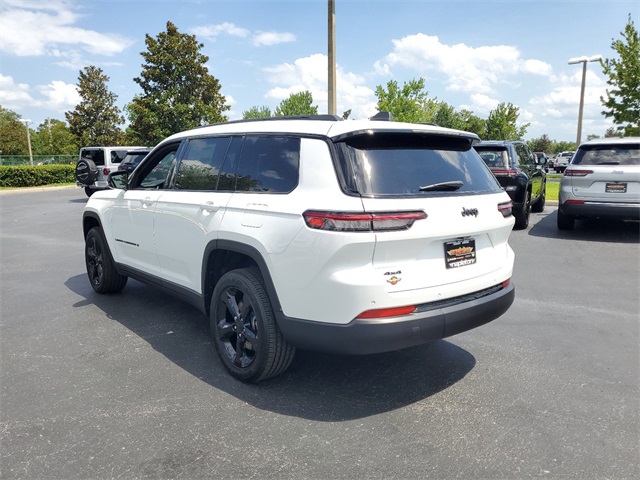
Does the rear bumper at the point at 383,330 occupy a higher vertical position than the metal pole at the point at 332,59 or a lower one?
lower

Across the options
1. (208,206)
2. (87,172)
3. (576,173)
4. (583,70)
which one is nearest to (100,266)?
(87,172)

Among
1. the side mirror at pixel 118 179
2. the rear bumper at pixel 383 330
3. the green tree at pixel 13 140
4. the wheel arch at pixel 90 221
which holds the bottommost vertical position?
the rear bumper at pixel 383 330

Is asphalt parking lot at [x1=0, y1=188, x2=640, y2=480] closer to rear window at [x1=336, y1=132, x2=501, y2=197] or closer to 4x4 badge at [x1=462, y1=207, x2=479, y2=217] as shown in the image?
4x4 badge at [x1=462, y1=207, x2=479, y2=217]

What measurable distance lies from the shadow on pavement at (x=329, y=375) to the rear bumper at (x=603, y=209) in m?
6.11

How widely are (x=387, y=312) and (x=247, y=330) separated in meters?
1.09

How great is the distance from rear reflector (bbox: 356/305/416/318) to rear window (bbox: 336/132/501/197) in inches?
26.3

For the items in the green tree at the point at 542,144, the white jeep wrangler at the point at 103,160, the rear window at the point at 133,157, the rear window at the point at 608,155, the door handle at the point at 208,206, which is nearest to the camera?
the door handle at the point at 208,206

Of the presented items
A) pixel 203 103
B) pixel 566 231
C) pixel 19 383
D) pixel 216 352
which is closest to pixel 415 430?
pixel 216 352

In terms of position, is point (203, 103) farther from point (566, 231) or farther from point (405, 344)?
point (405, 344)

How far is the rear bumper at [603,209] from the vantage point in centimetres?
841

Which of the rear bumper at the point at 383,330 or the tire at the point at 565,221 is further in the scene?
the tire at the point at 565,221

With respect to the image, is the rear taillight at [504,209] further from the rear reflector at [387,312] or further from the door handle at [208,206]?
the door handle at [208,206]

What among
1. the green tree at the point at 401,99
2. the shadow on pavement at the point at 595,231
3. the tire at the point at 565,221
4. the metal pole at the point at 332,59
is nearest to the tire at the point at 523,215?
the shadow on pavement at the point at 595,231

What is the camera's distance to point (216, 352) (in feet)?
12.7
